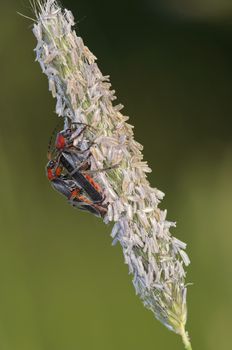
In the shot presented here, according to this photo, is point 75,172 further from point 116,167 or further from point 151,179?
point 151,179

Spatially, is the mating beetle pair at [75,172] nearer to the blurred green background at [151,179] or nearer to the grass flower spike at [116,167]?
the grass flower spike at [116,167]

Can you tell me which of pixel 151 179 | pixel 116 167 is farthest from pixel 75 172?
pixel 151 179

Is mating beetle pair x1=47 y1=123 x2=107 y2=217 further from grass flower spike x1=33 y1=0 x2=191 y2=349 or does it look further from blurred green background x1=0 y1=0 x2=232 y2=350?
blurred green background x1=0 y1=0 x2=232 y2=350

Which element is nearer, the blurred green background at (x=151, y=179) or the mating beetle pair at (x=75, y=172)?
the mating beetle pair at (x=75, y=172)

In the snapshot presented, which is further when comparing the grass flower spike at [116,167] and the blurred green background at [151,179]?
the blurred green background at [151,179]

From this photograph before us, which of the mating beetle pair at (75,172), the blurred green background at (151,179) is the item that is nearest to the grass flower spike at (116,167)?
the mating beetle pair at (75,172)

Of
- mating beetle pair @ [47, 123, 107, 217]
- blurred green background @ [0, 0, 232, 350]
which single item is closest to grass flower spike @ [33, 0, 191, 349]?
mating beetle pair @ [47, 123, 107, 217]
